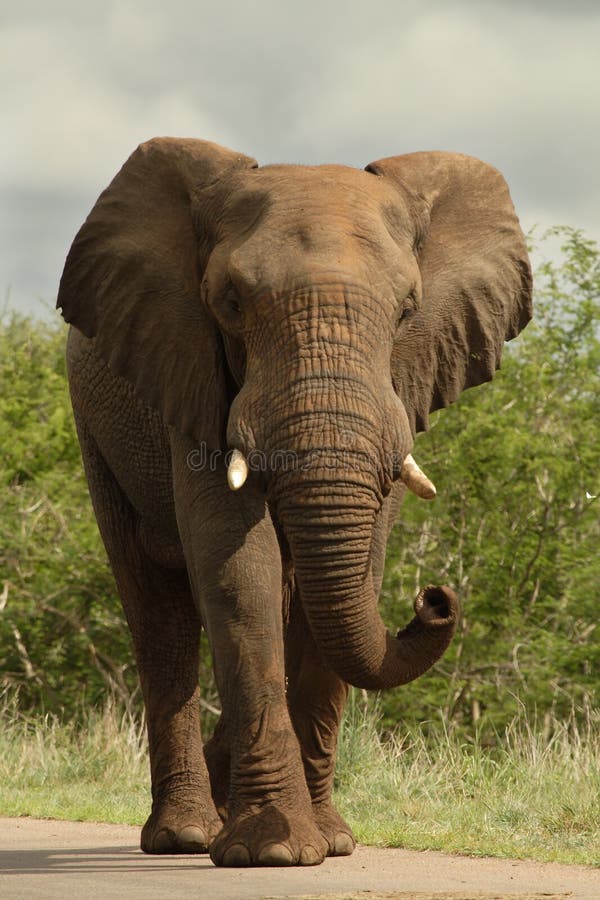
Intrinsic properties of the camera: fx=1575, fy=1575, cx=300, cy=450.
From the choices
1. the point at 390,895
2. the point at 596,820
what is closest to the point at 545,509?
the point at 596,820

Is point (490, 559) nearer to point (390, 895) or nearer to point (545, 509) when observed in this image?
point (545, 509)

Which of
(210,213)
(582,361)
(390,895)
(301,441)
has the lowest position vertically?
(390,895)

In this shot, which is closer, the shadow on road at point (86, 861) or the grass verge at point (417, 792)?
the shadow on road at point (86, 861)

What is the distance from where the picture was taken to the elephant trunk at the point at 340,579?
625cm

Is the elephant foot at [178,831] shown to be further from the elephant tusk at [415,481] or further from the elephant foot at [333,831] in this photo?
the elephant tusk at [415,481]

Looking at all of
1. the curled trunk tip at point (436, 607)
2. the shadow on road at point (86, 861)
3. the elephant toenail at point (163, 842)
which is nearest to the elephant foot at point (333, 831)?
the shadow on road at point (86, 861)

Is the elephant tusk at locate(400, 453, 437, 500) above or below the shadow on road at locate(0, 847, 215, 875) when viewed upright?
above

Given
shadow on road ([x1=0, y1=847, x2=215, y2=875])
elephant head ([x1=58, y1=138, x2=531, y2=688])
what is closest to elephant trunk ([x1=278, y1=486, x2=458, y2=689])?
elephant head ([x1=58, y1=138, x2=531, y2=688])

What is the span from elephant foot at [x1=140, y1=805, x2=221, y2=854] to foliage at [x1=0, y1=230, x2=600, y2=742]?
8948 millimetres

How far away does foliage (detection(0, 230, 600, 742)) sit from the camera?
59.0ft

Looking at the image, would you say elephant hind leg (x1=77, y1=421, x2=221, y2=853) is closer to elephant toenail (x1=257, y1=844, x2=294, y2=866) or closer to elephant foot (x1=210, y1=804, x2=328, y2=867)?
elephant foot (x1=210, y1=804, x2=328, y2=867)

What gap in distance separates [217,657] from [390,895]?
5.03 feet

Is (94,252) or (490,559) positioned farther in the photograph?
(490,559)

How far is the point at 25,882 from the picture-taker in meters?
6.41
